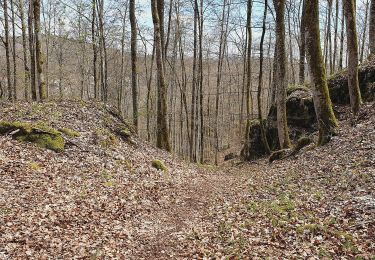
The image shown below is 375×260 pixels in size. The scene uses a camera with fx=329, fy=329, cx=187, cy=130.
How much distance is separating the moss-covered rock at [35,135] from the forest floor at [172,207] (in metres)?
0.38

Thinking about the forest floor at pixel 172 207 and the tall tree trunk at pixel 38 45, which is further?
the tall tree trunk at pixel 38 45

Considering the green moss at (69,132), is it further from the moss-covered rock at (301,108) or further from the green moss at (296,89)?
the green moss at (296,89)

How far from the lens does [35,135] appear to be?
35.7 feet

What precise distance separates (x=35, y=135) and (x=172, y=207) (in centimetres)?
528

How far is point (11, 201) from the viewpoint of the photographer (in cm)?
707

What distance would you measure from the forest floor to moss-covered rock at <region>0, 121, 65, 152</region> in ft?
1.24

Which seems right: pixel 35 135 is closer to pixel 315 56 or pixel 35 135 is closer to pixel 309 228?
pixel 309 228

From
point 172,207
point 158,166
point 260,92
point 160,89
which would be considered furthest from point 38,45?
point 260,92

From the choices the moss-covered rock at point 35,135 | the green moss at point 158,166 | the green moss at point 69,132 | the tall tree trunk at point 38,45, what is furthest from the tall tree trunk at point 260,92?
the moss-covered rock at point 35,135

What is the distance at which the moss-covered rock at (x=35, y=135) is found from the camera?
35.1ft

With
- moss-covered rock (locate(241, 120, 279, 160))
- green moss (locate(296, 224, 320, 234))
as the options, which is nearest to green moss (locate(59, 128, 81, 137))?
green moss (locate(296, 224, 320, 234))

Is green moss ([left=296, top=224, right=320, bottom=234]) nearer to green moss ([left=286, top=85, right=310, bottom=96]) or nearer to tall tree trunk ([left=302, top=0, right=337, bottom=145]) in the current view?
tall tree trunk ([left=302, top=0, right=337, bottom=145])

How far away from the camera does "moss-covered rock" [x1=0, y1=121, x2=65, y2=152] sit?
10703mm

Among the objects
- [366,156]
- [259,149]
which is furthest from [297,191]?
[259,149]
